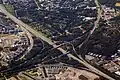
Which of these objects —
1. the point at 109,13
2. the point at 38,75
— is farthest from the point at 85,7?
the point at 38,75

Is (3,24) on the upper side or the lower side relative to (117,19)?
lower

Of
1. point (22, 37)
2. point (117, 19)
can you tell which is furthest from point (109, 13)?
point (22, 37)

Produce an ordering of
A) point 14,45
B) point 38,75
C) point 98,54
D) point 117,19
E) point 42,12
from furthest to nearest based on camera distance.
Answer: point 42,12 → point 117,19 → point 14,45 → point 98,54 → point 38,75

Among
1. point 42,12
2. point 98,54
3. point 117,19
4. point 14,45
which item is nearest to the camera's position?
point 98,54

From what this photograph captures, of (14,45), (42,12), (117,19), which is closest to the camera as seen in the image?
(14,45)

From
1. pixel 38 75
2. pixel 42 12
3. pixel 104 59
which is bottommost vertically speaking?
pixel 38 75

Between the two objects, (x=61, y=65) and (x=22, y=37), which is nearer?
(x=61, y=65)

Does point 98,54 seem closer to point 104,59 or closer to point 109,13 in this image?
point 104,59

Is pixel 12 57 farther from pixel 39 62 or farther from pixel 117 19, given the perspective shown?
pixel 117 19

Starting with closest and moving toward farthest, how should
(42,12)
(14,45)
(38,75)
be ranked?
1. (38,75)
2. (14,45)
3. (42,12)
